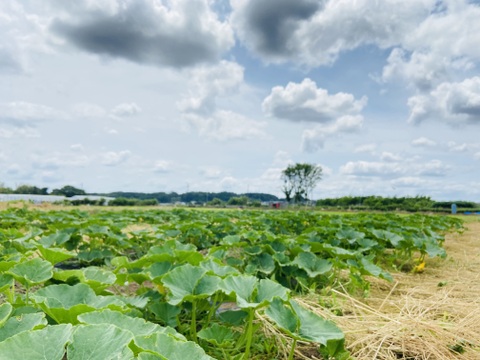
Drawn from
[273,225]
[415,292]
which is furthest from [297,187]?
[415,292]

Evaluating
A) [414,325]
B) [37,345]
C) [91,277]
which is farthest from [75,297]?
[414,325]

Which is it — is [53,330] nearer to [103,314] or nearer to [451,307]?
[103,314]

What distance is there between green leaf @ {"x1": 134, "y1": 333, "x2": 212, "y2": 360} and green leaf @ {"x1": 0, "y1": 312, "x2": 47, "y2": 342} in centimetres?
48

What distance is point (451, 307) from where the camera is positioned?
321 centimetres

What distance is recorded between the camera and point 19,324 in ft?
4.78

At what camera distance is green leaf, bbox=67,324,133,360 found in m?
1.09

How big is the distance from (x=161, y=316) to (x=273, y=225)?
18.8 ft

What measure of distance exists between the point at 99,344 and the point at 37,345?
0.17 m

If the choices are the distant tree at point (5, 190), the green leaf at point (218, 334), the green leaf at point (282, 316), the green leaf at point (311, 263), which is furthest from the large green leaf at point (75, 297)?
the distant tree at point (5, 190)

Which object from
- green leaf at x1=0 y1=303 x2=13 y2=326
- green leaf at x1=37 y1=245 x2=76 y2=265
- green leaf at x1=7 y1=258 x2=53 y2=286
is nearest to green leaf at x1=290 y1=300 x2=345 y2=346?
green leaf at x1=0 y1=303 x2=13 y2=326

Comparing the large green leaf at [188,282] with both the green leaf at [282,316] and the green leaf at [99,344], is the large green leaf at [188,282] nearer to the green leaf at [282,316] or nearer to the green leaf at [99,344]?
the green leaf at [282,316]

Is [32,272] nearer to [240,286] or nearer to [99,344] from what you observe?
[240,286]

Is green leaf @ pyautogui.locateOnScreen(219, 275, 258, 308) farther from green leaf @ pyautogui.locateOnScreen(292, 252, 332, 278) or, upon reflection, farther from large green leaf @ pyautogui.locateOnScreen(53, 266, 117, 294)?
green leaf @ pyautogui.locateOnScreen(292, 252, 332, 278)

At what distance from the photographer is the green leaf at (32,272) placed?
2090mm
